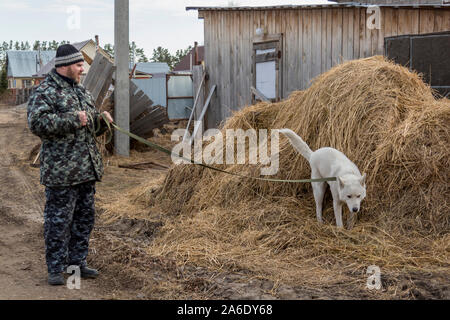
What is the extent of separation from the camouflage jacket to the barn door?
7980 millimetres

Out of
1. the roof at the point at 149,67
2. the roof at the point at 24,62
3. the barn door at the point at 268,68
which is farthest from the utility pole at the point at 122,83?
the roof at the point at 24,62

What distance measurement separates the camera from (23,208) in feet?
23.6

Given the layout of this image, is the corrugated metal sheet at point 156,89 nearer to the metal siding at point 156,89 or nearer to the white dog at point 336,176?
the metal siding at point 156,89

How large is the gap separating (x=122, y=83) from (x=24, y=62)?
67564mm

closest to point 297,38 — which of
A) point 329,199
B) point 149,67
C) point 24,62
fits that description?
point 329,199

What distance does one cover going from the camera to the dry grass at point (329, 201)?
4.67m

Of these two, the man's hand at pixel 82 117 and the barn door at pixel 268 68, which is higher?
the barn door at pixel 268 68

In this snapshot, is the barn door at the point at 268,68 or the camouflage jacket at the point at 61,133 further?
the barn door at the point at 268,68

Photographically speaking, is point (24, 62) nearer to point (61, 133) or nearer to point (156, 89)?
point (156, 89)

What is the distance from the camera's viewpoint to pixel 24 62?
73438 millimetres
